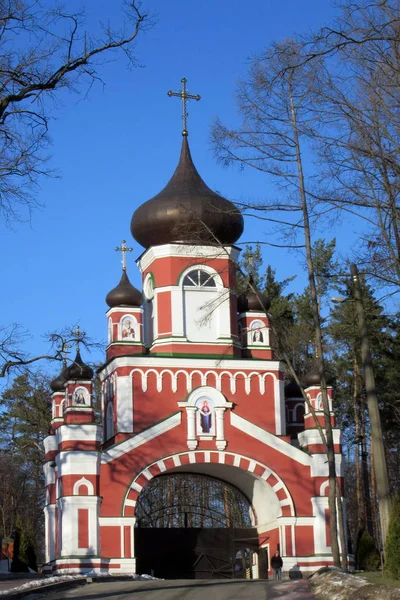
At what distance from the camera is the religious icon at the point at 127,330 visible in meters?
30.6

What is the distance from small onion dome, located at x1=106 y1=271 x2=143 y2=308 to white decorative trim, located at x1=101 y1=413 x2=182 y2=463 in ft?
13.8

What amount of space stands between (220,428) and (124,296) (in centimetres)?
518

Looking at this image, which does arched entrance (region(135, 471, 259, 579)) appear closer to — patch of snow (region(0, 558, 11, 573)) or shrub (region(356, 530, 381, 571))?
shrub (region(356, 530, 381, 571))

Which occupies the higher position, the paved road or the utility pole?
the utility pole

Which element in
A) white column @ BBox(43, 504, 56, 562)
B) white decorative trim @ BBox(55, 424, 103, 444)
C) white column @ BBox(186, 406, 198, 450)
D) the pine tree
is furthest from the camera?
white column @ BBox(43, 504, 56, 562)

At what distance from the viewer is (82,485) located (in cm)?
2736

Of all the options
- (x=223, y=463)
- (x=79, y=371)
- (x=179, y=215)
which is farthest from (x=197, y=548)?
(x=179, y=215)

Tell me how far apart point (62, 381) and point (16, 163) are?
62.9 ft

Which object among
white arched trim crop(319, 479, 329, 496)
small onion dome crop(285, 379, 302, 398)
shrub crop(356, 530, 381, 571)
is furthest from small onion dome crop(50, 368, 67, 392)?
shrub crop(356, 530, 381, 571)

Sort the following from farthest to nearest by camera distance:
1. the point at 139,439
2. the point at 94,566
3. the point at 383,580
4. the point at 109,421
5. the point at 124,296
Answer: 1. the point at 124,296
2. the point at 109,421
3. the point at 139,439
4. the point at 94,566
5. the point at 383,580

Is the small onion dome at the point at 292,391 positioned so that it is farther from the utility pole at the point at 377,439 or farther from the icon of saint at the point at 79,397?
the utility pole at the point at 377,439

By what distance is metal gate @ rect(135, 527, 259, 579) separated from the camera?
1149 inches

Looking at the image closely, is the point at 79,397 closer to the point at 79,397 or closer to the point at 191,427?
Result: the point at 79,397

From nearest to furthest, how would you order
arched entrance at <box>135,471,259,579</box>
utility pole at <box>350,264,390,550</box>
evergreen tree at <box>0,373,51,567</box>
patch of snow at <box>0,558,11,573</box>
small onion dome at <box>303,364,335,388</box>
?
utility pole at <box>350,264,390,550</box> → arched entrance at <box>135,471,259,579</box> → small onion dome at <box>303,364,335,388</box> → patch of snow at <box>0,558,11,573</box> → evergreen tree at <box>0,373,51,567</box>
